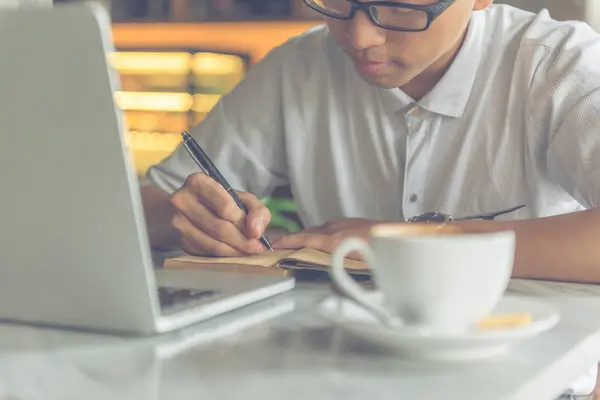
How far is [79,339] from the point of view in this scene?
68 cm

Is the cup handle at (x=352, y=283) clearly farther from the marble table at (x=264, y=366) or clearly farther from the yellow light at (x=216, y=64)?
the yellow light at (x=216, y=64)

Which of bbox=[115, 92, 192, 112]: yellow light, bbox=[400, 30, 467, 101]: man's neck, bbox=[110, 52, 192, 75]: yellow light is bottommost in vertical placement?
bbox=[115, 92, 192, 112]: yellow light

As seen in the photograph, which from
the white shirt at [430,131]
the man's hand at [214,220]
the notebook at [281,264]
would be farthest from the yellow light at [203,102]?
the notebook at [281,264]

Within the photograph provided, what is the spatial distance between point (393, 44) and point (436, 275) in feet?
2.13

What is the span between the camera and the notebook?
0.92 metres

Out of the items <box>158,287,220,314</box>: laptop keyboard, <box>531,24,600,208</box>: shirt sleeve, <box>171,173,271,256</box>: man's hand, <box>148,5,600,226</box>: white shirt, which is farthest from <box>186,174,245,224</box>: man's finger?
<box>531,24,600,208</box>: shirt sleeve

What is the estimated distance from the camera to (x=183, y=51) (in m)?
3.45

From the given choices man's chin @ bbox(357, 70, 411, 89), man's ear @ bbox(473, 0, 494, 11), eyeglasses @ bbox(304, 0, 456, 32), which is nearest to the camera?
eyeglasses @ bbox(304, 0, 456, 32)

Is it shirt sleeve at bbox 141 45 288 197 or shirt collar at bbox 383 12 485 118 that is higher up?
shirt collar at bbox 383 12 485 118

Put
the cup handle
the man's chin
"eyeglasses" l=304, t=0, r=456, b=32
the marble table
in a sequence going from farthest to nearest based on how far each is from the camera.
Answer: the man's chin, "eyeglasses" l=304, t=0, r=456, b=32, the cup handle, the marble table

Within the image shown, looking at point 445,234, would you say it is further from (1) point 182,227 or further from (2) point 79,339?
(1) point 182,227

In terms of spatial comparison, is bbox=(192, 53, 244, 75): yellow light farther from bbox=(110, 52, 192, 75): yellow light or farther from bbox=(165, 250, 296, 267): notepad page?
bbox=(165, 250, 296, 267): notepad page

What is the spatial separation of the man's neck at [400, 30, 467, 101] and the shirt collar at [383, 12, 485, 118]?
18 mm

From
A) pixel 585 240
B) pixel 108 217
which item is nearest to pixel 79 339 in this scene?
pixel 108 217
